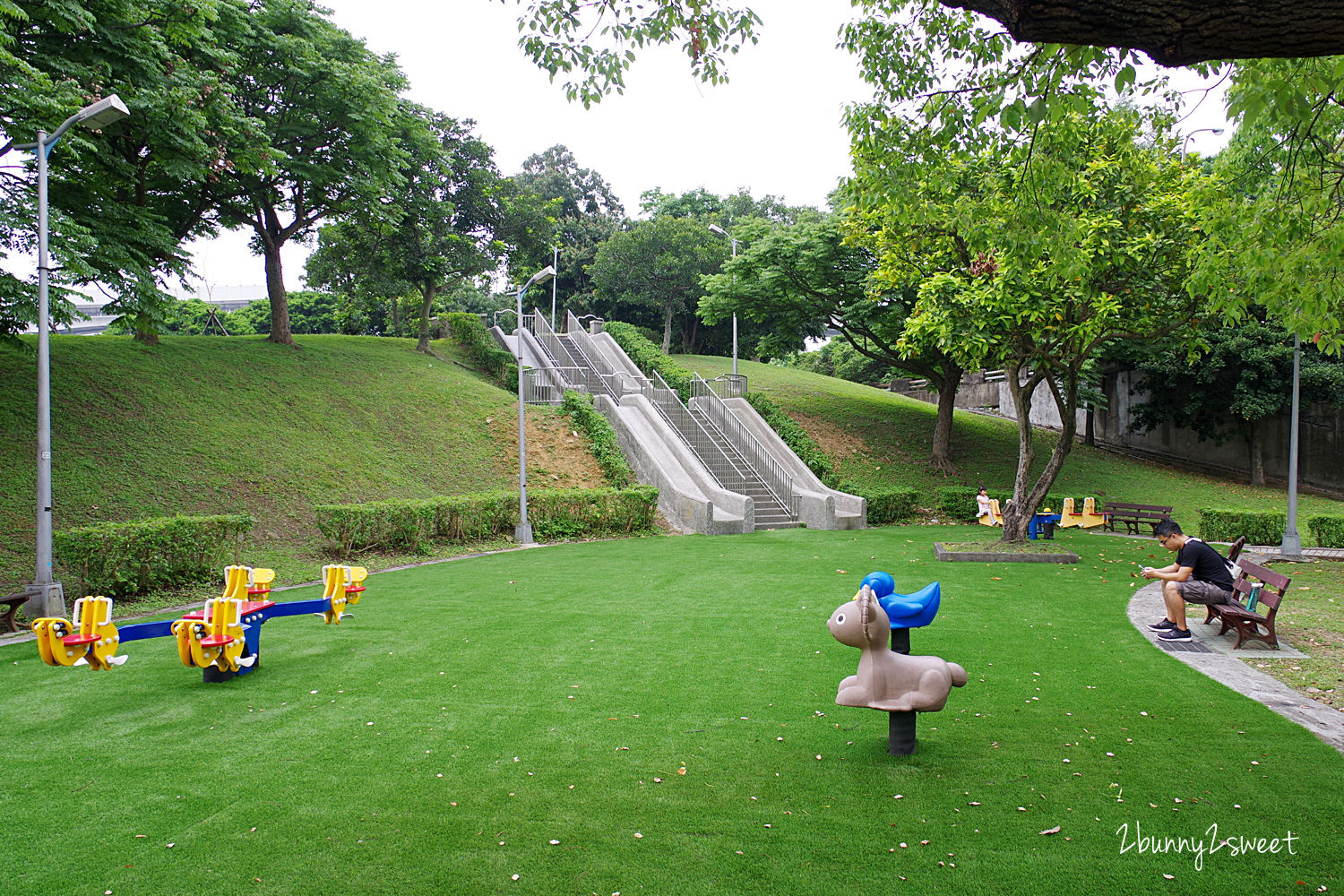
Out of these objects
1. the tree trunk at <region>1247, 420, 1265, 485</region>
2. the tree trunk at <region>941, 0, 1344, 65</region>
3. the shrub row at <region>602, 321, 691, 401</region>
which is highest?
the shrub row at <region>602, 321, 691, 401</region>

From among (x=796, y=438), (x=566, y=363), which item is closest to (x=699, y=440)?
(x=796, y=438)

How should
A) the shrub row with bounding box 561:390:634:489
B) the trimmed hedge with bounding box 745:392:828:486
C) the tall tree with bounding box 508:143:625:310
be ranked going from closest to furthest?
the shrub row with bounding box 561:390:634:489 → the trimmed hedge with bounding box 745:392:828:486 → the tall tree with bounding box 508:143:625:310

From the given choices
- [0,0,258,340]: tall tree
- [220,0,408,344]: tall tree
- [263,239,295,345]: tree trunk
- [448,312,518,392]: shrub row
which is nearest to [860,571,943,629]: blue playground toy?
[0,0,258,340]: tall tree

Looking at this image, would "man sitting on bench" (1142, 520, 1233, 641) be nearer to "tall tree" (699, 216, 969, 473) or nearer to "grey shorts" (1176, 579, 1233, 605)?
"grey shorts" (1176, 579, 1233, 605)

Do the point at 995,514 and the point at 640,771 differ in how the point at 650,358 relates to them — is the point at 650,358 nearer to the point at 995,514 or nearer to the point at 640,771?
the point at 995,514

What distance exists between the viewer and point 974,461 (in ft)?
83.4

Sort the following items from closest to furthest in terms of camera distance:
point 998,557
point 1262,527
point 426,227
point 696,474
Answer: point 998,557, point 1262,527, point 696,474, point 426,227

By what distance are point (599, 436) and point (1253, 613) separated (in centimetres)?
1616

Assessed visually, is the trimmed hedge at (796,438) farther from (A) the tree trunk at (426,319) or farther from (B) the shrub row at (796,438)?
(A) the tree trunk at (426,319)

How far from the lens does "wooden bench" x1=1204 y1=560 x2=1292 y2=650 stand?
7352 millimetres

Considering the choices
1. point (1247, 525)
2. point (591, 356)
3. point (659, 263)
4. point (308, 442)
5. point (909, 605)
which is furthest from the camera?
point (659, 263)

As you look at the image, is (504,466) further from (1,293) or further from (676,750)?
(676,750)

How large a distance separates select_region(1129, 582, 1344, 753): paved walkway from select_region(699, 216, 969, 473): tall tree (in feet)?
49.1

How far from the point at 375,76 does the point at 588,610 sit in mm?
18442
